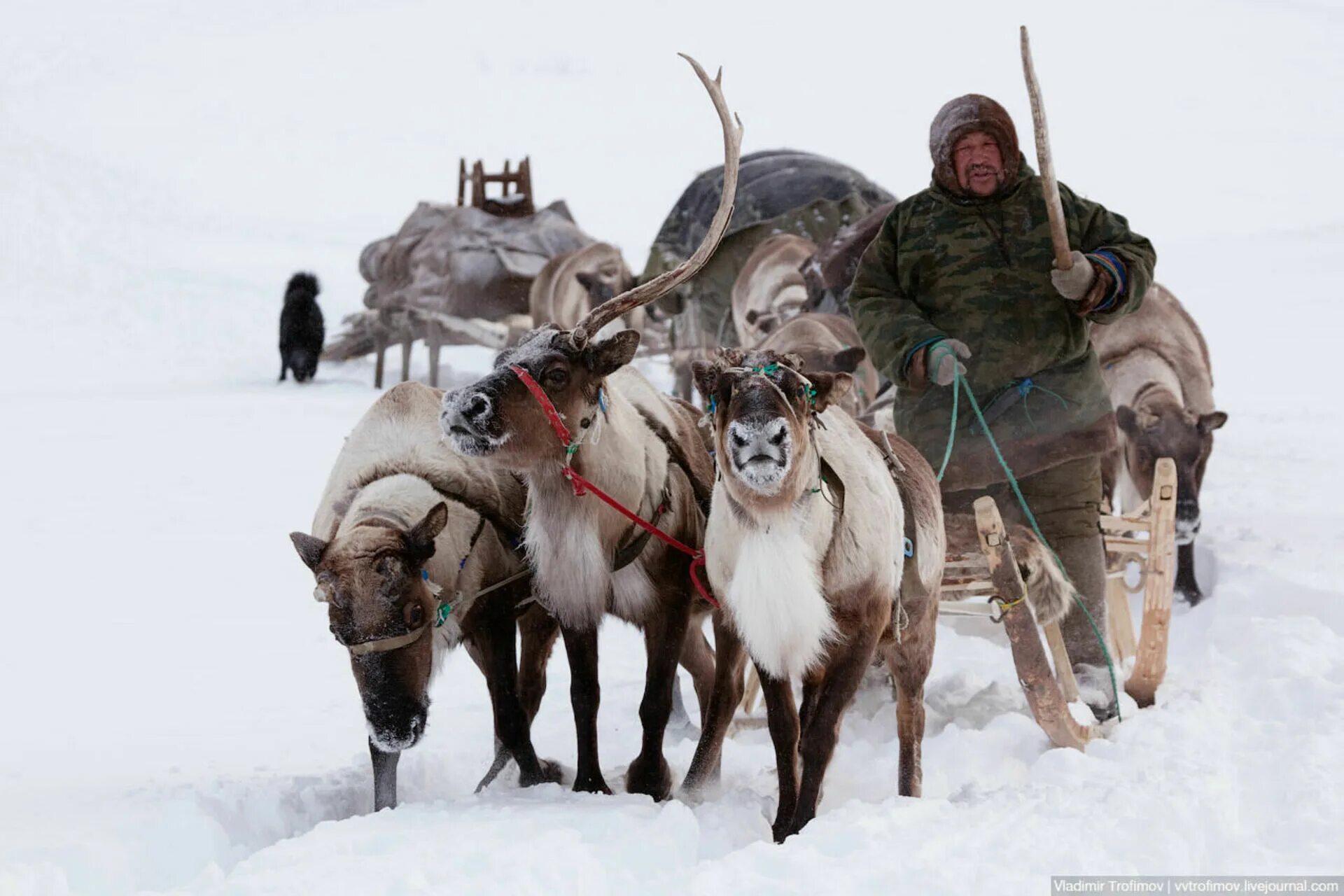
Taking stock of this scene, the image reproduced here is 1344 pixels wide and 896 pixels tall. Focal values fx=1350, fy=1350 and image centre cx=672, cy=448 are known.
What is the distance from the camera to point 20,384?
649 inches

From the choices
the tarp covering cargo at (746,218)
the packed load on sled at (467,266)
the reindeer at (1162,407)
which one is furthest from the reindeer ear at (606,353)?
the packed load on sled at (467,266)

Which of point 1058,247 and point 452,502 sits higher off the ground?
point 1058,247

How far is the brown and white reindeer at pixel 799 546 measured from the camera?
12.5 feet

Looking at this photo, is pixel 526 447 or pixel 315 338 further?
pixel 315 338

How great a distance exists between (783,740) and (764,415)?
114 cm

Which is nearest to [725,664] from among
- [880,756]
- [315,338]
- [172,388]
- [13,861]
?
[880,756]

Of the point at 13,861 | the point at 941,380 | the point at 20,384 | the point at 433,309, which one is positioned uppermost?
the point at 433,309

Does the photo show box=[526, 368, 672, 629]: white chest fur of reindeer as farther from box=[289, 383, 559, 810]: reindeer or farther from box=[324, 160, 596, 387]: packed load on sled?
box=[324, 160, 596, 387]: packed load on sled

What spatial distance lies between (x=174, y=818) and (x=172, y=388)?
1404 centimetres

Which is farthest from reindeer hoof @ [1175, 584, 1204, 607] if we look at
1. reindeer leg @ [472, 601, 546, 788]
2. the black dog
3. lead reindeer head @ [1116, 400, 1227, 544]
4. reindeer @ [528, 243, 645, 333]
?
the black dog

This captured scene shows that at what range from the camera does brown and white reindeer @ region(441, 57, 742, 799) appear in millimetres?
4363

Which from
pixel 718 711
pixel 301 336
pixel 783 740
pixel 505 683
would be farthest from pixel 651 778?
pixel 301 336

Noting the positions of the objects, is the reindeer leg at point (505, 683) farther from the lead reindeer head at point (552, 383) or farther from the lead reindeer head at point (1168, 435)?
the lead reindeer head at point (1168, 435)

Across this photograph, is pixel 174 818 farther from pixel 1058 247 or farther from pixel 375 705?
pixel 1058 247
